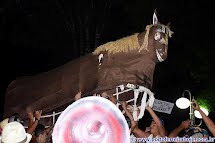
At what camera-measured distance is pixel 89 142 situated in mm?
4953

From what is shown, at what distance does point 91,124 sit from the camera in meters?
4.94

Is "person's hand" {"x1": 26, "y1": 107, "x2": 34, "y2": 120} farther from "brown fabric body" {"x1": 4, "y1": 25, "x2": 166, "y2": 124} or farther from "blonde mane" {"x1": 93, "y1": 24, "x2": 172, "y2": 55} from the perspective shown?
"blonde mane" {"x1": 93, "y1": 24, "x2": 172, "y2": 55}

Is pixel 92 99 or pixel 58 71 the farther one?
pixel 58 71

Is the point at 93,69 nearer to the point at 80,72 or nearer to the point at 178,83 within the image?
the point at 80,72

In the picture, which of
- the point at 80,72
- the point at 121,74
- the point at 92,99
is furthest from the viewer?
the point at 80,72

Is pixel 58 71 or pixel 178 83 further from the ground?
pixel 178 83

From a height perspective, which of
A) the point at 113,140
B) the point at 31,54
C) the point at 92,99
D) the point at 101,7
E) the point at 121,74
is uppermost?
the point at 101,7

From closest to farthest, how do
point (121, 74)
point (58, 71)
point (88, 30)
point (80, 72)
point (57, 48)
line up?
point (121, 74) < point (80, 72) < point (58, 71) < point (88, 30) < point (57, 48)

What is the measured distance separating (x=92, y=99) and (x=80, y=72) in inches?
37.5

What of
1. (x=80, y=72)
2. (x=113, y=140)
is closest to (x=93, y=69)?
(x=80, y=72)

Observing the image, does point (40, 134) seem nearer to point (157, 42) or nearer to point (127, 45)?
point (127, 45)

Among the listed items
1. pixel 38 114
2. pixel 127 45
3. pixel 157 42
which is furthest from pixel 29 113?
pixel 157 42

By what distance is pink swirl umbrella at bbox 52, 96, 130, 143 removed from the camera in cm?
468

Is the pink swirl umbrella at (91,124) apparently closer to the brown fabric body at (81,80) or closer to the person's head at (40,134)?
the brown fabric body at (81,80)
